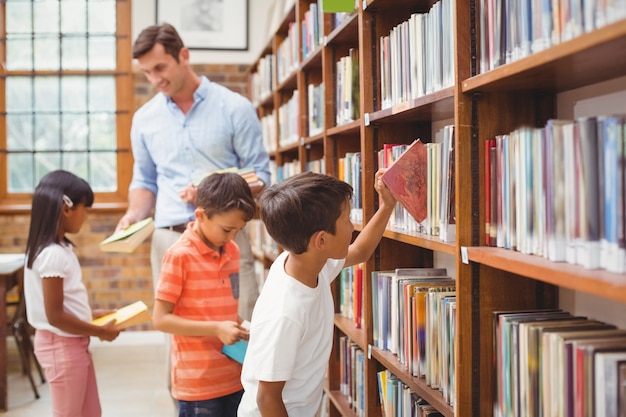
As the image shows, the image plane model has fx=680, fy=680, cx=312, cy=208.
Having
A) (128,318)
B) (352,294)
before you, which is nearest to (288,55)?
(352,294)

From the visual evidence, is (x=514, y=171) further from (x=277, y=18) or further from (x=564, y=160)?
(x=277, y=18)

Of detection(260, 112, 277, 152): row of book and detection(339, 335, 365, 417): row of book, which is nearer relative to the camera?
detection(339, 335, 365, 417): row of book

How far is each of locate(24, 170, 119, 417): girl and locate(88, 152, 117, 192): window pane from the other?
10.2 ft

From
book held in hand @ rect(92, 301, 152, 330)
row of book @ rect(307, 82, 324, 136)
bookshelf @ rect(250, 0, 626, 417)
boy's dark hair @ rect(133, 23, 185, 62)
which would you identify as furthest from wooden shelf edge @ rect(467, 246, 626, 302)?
boy's dark hair @ rect(133, 23, 185, 62)

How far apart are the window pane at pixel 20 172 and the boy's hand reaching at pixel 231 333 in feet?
13.3

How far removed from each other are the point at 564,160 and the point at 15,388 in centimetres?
378

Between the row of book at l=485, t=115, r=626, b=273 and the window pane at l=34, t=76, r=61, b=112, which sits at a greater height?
the window pane at l=34, t=76, r=61, b=112

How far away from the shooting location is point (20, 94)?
17.8ft

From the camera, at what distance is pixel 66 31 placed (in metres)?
5.45

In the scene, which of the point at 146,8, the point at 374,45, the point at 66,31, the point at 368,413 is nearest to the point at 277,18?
the point at 146,8

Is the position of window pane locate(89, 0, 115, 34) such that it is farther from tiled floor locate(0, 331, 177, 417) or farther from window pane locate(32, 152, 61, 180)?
tiled floor locate(0, 331, 177, 417)

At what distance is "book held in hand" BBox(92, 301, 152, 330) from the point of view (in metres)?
2.40

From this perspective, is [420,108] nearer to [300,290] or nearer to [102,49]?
[300,290]

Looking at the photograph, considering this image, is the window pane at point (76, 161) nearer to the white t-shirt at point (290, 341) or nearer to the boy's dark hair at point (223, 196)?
the boy's dark hair at point (223, 196)
